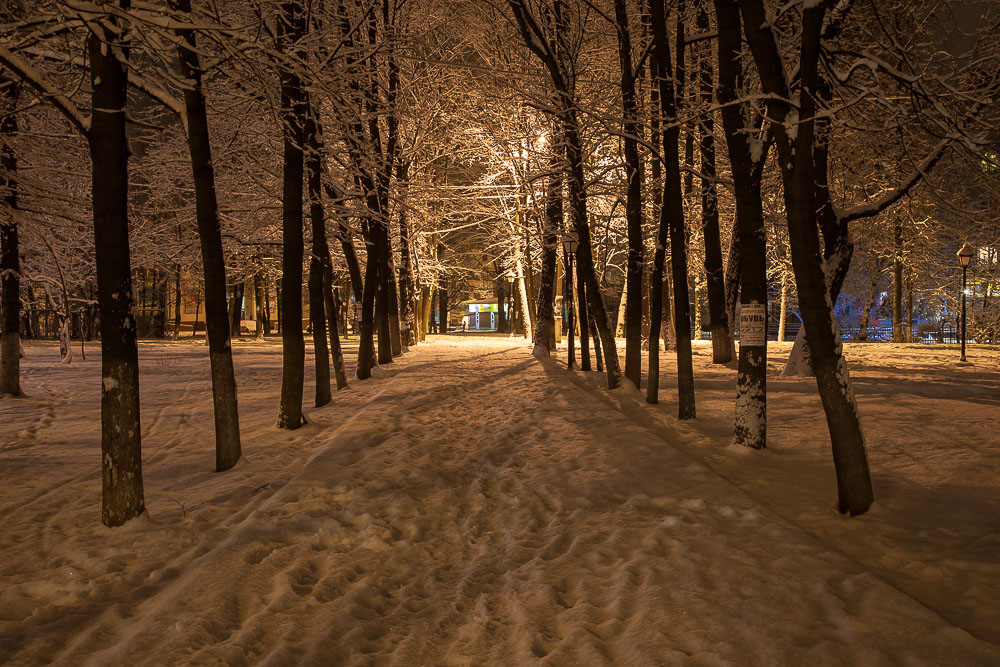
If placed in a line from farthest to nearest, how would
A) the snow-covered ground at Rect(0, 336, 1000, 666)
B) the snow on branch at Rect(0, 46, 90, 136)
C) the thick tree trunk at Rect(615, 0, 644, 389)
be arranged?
the thick tree trunk at Rect(615, 0, 644, 389), the snow on branch at Rect(0, 46, 90, 136), the snow-covered ground at Rect(0, 336, 1000, 666)

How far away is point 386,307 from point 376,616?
57.2 ft

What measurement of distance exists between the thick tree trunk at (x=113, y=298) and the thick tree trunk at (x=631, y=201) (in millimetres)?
8646

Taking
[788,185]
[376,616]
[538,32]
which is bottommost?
[376,616]

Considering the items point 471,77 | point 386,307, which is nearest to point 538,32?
point 471,77

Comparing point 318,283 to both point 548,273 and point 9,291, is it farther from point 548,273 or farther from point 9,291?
point 548,273

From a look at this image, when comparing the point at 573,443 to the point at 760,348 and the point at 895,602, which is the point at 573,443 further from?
the point at 895,602

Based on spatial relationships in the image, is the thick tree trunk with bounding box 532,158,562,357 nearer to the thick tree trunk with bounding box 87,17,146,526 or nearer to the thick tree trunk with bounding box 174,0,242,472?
the thick tree trunk with bounding box 174,0,242,472

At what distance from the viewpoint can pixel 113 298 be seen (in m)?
5.63

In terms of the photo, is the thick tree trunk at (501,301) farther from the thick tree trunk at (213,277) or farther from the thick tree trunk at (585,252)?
the thick tree trunk at (213,277)

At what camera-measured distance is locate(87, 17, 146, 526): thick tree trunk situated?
18.4ft

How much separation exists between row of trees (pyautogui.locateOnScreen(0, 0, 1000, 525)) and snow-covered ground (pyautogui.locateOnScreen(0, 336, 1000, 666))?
77 cm

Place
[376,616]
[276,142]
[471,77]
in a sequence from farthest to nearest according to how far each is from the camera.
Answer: [471,77] < [276,142] < [376,616]

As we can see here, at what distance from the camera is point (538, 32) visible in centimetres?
1309

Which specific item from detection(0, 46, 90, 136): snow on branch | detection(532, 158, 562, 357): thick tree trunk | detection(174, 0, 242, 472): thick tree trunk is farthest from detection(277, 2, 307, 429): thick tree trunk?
detection(532, 158, 562, 357): thick tree trunk
